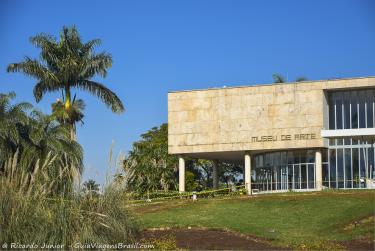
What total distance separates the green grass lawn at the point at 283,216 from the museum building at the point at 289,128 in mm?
12984

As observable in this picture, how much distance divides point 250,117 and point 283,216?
22.1 meters

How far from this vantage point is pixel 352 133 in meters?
44.0

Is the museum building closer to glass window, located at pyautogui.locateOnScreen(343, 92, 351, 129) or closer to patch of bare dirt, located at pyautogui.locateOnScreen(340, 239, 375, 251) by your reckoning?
glass window, located at pyautogui.locateOnScreen(343, 92, 351, 129)

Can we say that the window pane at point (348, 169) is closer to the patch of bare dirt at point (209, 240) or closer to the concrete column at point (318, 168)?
the concrete column at point (318, 168)

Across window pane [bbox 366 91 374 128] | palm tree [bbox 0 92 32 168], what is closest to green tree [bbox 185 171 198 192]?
window pane [bbox 366 91 374 128]

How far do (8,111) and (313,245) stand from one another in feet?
64.5

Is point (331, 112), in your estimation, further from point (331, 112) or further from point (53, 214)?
point (53, 214)

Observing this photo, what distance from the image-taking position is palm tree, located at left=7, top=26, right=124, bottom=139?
1682 inches

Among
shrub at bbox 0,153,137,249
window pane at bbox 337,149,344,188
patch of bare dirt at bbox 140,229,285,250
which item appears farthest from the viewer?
window pane at bbox 337,149,344,188

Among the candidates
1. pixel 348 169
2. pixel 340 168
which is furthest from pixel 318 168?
pixel 348 169

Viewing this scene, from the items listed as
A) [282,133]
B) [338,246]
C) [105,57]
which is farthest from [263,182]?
[338,246]

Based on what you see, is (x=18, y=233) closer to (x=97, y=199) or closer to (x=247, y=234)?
(x=97, y=199)

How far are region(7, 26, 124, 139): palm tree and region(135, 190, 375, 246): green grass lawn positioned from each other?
36.7 feet

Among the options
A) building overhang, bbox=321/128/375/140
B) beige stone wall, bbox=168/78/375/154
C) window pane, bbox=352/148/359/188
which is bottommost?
window pane, bbox=352/148/359/188
